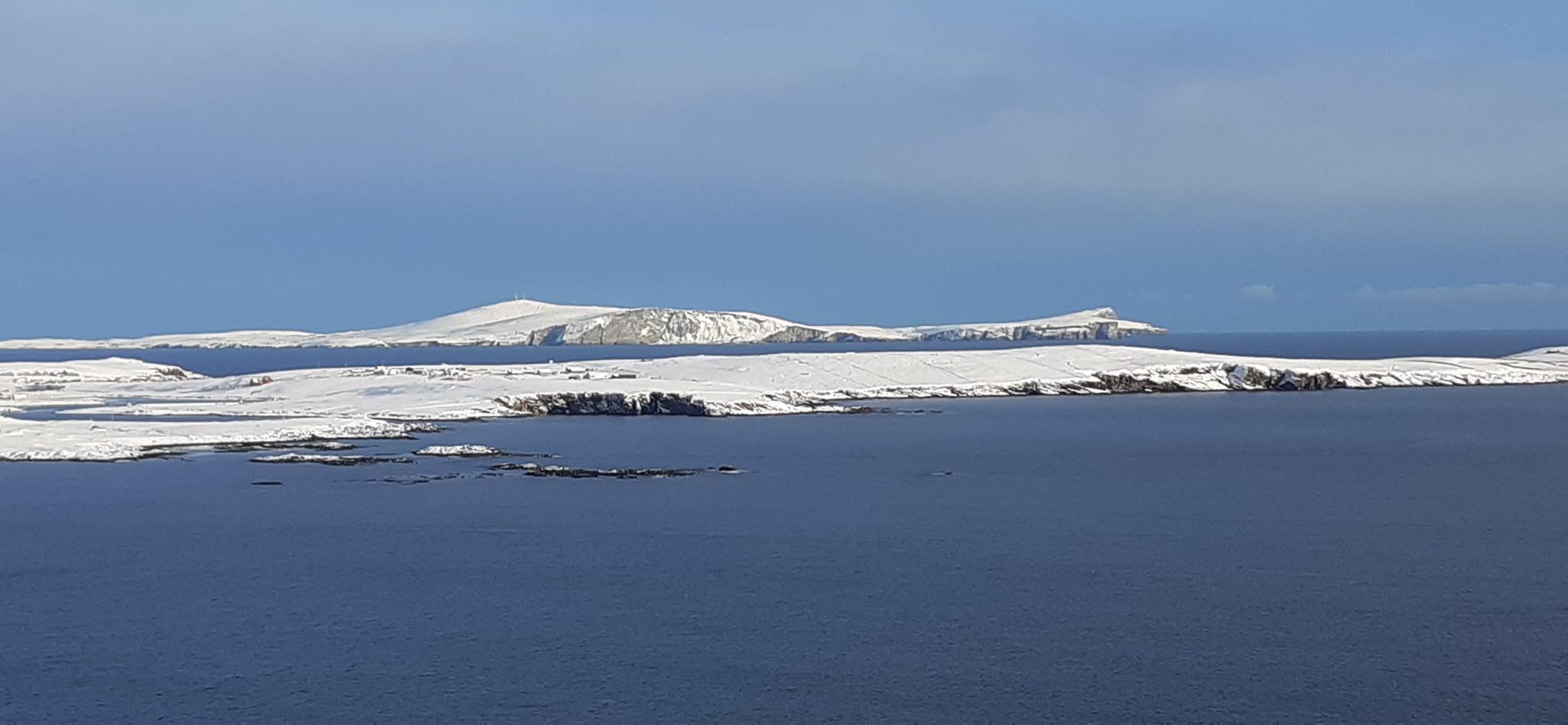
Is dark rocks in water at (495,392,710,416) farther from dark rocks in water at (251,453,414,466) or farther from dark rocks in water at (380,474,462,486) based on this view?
dark rocks in water at (380,474,462,486)

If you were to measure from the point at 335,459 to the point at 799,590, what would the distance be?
89.4ft

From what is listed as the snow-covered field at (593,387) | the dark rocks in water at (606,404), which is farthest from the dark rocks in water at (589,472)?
the dark rocks in water at (606,404)

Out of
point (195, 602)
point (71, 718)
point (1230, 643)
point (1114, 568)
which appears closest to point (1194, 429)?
point (1114, 568)

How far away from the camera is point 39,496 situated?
139 feet

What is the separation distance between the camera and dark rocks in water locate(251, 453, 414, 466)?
50.2 m

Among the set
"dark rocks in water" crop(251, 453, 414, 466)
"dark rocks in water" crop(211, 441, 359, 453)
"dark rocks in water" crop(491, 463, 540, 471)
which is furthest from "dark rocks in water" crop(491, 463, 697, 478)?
"dark rocks in water" crop(211, 441, 359, 453)

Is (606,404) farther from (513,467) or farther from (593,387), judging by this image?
(513,467)

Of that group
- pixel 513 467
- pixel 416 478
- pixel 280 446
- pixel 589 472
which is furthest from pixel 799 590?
pixel 280 446

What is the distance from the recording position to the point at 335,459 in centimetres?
5069

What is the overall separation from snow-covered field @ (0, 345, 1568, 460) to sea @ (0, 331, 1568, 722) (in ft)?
28.0

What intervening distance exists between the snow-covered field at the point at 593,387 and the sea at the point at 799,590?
854cm

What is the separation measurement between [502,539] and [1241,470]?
2536 centimetres

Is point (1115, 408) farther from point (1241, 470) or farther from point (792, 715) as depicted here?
point (792, 715)

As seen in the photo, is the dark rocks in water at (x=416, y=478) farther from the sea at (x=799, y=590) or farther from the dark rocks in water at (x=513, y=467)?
the dark rocks in water at (x=513, y=467)
